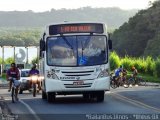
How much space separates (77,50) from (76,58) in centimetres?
35

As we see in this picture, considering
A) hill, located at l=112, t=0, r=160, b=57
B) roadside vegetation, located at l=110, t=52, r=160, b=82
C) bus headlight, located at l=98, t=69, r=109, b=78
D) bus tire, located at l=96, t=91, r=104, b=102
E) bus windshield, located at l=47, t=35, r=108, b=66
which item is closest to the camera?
bus headlight, located at l=98, t=69, r=109, b=78

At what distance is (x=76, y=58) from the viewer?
24.0m

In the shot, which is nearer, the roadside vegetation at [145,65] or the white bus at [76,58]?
the white bus at [76,58]

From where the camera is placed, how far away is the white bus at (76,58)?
23719 millimetres

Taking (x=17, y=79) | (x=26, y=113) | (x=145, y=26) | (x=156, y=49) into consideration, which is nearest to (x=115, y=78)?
(x=17, y=79)

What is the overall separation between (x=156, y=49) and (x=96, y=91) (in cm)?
7316

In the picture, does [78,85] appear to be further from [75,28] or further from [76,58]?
[75,28]

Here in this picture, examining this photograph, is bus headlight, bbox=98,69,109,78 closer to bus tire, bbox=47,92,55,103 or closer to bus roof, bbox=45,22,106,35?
bus roof, bbox=45,22,106,35

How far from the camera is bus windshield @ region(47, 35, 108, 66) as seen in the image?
2394 cm

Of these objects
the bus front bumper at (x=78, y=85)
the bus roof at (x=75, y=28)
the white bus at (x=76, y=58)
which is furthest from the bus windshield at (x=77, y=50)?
the bus front bumper at (x=78, y=85)

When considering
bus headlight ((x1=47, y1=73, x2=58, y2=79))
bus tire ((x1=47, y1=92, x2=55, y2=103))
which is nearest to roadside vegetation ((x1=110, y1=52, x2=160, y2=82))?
bus tire ((x1=47, y1=92, x2=55, y2=103))

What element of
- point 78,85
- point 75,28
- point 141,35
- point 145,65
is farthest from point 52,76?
point 141,35

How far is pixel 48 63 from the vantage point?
78.8ft

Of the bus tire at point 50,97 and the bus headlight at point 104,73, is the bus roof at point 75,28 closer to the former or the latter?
the bus headlight at point 104,73
